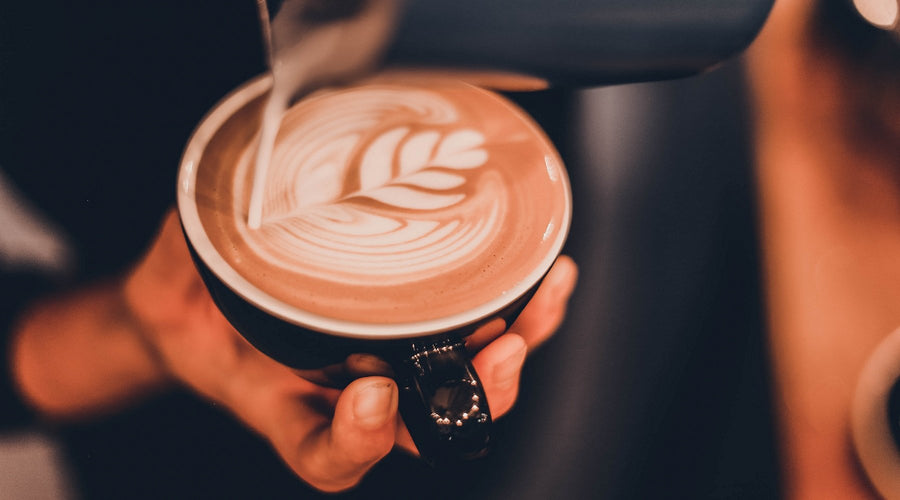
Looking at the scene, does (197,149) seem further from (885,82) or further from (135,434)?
(885,82)

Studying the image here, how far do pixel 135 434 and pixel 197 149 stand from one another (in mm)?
319

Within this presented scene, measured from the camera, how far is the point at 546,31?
0.41 m

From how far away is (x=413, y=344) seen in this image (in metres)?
0.46

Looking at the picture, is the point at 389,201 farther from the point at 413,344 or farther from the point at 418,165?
the point at 413,344

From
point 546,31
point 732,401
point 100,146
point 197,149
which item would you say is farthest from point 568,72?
point 100,146

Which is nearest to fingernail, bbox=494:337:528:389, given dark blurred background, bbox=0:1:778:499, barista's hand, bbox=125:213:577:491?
barista's hand, bbox=125:213:577:491

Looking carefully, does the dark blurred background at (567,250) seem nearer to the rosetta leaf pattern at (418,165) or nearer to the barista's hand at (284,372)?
the barista's hand at (284,372)

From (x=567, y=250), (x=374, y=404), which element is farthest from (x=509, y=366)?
(x=567, y=250)

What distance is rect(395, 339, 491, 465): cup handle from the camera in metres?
0.45

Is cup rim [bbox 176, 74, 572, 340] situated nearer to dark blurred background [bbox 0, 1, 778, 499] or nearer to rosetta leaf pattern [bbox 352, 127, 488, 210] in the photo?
rosetta leaf pattern [bbox 352, 127, 488, 210]

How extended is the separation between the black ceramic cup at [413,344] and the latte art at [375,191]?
0.05 m

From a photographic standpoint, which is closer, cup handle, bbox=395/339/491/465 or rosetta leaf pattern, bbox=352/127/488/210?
cup handle, bbox=395/339/491/465

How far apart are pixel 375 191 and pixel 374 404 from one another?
203mm

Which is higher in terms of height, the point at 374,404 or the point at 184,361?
the point at 374,404
